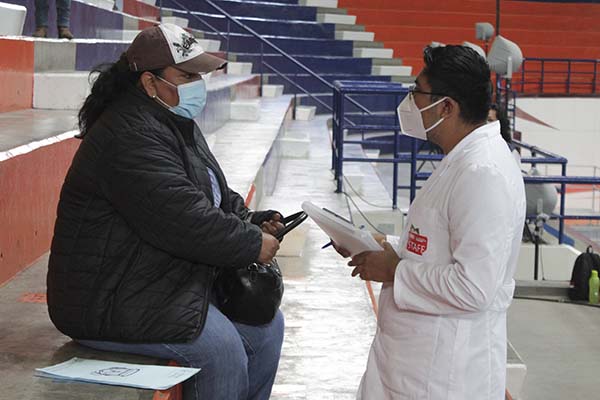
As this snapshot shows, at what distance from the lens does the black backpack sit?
675 centimetres

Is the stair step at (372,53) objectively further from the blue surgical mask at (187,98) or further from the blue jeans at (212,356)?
the blue jeans at (212,356)

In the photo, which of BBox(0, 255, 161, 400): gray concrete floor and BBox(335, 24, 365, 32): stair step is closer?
BBox(0, 255, 161, 400): gray concrete floor

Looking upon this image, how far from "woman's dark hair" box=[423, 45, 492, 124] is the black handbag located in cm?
67

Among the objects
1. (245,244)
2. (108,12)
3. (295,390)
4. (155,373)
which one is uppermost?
(108,12)

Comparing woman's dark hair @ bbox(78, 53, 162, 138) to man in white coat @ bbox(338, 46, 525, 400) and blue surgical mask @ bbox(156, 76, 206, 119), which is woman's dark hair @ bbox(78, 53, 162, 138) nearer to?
blue surgical mask @ bbox(156, 76, 206, 119)

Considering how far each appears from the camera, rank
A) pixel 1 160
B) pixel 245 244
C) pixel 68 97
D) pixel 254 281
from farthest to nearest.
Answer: pixel 68 97
pixel 1 160
pixel 254 281
pixel 245 244

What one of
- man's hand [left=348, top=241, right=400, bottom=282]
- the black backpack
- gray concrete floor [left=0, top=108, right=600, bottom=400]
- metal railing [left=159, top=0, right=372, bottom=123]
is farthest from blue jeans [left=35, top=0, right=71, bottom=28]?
metal railing [left=159, top=0, right=372, bottom=123]

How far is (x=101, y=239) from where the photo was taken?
83.7 inches

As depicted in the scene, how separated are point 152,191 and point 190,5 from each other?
11545 millimetres

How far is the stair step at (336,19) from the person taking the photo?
587 inches

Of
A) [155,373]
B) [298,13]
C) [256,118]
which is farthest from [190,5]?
[155,373]

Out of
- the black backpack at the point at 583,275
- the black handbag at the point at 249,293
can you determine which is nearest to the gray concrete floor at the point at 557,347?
the black backpack at the point at 583,275

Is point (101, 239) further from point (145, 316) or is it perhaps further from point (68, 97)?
point (68, 97)

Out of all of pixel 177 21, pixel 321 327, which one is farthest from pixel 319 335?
pixel 177 21
